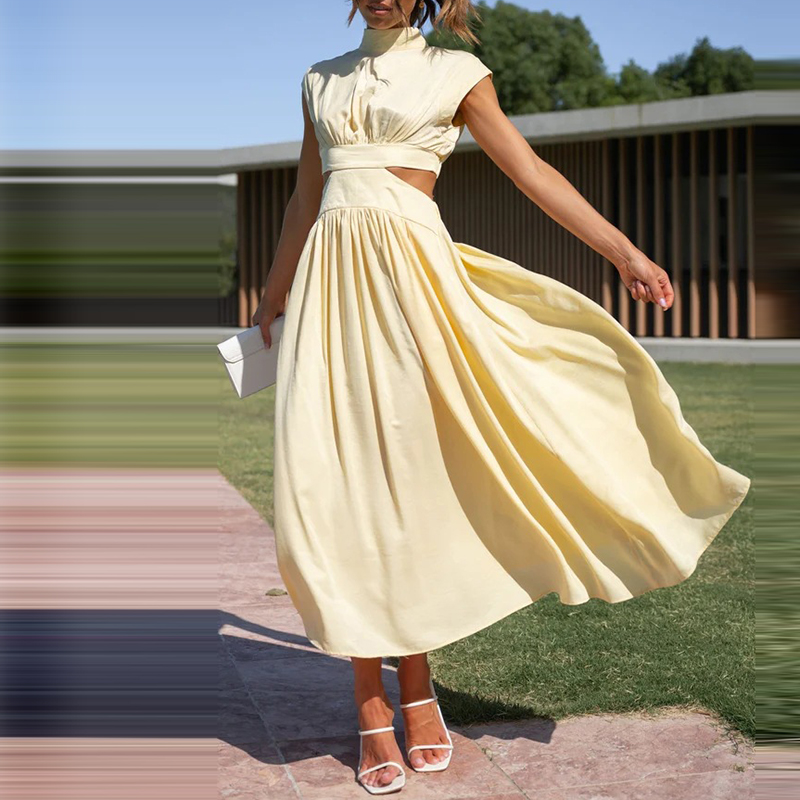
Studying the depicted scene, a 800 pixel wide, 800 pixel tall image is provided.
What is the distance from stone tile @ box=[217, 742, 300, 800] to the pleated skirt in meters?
0.39

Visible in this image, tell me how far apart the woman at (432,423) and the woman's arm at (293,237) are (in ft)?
0.38

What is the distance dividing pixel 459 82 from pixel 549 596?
264cm

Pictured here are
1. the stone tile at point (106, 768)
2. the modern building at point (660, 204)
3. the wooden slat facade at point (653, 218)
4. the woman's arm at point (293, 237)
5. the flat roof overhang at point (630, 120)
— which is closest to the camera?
Result: the stone tile at point (106, 768)

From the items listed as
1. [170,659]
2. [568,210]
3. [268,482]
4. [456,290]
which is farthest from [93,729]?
[268,482]

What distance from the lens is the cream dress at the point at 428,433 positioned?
3.01 m

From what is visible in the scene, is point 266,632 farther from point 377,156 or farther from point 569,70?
point 569,70

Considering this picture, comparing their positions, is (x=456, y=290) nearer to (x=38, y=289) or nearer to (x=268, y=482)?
(x=38, y=289)

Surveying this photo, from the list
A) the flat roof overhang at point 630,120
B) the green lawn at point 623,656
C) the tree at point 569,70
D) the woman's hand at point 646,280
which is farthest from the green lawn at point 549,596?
the tree at point 569,70

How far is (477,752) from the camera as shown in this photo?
3.22 metres

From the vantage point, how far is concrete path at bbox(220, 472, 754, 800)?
296 centimetres

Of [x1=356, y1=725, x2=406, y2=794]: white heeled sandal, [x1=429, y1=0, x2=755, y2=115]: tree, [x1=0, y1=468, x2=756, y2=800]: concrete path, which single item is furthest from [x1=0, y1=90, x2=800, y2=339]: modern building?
[x1=429, y1=0, x2=755, y2=115]: tree

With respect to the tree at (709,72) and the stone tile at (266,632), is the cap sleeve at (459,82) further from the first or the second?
the tree at (709,72)

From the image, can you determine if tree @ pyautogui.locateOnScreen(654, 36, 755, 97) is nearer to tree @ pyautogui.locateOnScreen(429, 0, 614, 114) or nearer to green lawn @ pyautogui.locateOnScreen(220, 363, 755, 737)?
tree @ pyautogui.locateOnScreen(429, 0, 614, 114)

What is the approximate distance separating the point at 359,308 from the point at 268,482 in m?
4.93
